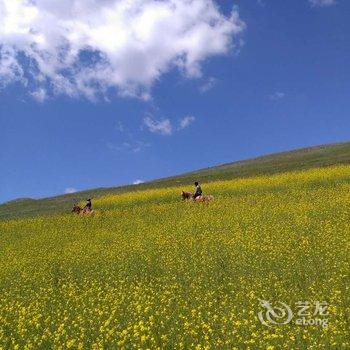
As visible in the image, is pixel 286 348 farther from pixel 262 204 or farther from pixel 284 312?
pixel 262 204

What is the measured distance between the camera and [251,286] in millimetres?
13469

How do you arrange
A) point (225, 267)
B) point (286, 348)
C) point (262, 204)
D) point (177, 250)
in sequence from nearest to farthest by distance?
point (286, 348), point (225, 267), point (177, 250), point (262, 204)

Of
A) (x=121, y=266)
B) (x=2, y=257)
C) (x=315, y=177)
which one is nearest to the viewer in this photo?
(x=121, y=266)

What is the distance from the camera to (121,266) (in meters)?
18.3

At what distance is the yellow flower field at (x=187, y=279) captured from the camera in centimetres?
1023

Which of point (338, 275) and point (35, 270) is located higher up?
point (35, 270)

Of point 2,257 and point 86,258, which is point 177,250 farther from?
point 2,257

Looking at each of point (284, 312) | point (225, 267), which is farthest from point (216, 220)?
point (284, 312)

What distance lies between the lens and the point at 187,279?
15203mm

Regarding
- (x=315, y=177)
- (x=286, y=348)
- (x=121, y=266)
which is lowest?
(x=286, y=348)

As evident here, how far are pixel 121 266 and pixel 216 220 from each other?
28.2 feet

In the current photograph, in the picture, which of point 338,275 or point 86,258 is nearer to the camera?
point 338,275

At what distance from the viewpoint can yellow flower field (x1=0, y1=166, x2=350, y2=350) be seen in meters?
10.2

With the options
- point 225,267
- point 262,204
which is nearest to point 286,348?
point 225,267
